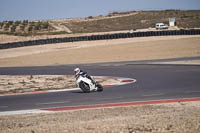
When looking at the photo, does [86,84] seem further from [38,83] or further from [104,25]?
[104,25]

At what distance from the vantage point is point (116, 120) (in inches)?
487

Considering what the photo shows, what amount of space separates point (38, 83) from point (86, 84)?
6927 millimetres

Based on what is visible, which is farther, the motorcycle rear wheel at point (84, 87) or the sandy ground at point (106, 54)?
the sandy ground at point (106, 54)

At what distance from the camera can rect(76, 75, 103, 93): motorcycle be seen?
63.4ft

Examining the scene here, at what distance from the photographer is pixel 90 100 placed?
680 inches

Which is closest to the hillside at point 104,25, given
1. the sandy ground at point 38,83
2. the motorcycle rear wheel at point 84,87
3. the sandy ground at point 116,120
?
the sandy ground at point 38,83

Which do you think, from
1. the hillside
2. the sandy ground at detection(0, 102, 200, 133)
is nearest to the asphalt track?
the sandy ground at detection(0, 102, 200, 133)

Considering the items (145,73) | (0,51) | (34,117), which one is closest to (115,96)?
(34,117)

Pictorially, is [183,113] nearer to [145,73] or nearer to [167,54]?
→ [145,73]

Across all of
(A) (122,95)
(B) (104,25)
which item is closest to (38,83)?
(A) (122,95)

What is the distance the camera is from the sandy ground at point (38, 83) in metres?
23.0

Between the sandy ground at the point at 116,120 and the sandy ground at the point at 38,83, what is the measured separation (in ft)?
27.5

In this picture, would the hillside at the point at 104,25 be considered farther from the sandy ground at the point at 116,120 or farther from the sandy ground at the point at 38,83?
the sandy ground at the point at 116,120

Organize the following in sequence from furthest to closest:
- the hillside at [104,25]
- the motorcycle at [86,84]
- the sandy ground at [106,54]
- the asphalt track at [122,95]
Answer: the hillside at [104,25] → the sandy ground at [106,54] → the motorcycle at [86,84] → the asphalt track at [122,95]
